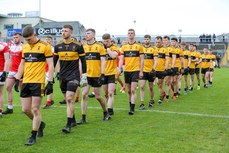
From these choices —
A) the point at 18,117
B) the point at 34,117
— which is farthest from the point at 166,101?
the point at 34,117

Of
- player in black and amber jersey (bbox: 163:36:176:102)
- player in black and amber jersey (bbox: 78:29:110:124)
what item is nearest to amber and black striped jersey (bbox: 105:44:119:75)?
player in black and amber jersey (bbox: 78:29:110:124)

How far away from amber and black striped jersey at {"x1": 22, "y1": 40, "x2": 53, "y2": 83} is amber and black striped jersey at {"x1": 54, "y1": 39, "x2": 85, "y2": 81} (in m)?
0.92

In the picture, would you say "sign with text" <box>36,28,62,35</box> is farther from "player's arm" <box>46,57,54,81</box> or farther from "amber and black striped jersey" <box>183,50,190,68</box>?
"player's arm" <box>46,57,54,81</box>

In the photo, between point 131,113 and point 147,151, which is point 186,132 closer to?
point 147,151

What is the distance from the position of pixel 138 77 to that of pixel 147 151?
474 cm

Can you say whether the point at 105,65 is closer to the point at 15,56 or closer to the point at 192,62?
the point at 15,56

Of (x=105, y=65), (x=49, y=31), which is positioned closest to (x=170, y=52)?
(x=105, y=65)

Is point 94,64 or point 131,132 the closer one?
point 131,132

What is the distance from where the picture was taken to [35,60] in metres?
7.37

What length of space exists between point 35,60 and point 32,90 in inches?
24.0

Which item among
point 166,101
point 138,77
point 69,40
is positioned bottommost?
point 166,101

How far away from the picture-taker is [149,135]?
781 cm

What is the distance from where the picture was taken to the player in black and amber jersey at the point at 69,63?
823 cm

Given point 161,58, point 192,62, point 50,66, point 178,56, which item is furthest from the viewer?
point 192,62
